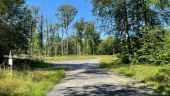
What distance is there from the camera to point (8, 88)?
48.3ft

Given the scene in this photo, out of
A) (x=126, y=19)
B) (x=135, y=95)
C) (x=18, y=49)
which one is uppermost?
(x=126, y=19)

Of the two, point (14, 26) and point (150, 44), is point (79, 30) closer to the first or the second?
point (14, 26)

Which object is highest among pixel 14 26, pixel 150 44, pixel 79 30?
pixel 79 30

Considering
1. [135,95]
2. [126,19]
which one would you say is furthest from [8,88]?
[126,19]

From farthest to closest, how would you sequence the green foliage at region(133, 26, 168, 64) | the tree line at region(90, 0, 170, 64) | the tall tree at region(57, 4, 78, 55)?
the tall tree at region(57, 4, 78, 55)
the tree line at region(90, 0, 170, 64)
the green foliage at region(133, 26, 168, 64)

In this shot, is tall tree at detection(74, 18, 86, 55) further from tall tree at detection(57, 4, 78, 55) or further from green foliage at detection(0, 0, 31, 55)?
green foliage at detection(0, 0, 31, 55)

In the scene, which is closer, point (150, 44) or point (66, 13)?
point (150, 44)

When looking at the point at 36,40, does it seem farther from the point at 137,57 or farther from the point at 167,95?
the point at 167,95

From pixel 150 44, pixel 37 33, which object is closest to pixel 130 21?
pixel 150 44

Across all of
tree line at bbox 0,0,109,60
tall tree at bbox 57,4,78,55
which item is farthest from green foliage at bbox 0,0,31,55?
tall tree at bbox 57,4,78,55

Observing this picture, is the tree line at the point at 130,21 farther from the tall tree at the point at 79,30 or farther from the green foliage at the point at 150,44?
the tall tree at the point at 79,30

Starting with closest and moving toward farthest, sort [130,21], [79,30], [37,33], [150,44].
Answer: [150,44] → [130,21] → [37,33] → [79,30]

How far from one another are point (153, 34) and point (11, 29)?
1593cm

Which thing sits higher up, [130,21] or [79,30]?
[79,30]
